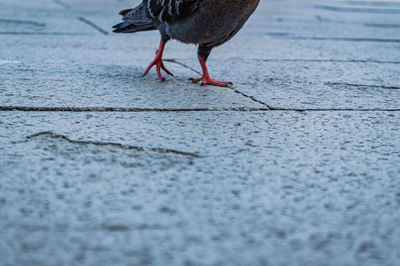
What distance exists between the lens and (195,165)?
1.84m

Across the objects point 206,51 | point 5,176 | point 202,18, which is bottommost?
point 5,176

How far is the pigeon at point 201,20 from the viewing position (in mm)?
3178

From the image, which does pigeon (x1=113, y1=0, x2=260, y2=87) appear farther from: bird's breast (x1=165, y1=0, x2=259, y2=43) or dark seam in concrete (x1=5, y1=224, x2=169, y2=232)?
dark seam in concrete (x1=5, y1=224, x2=169, y2=232)

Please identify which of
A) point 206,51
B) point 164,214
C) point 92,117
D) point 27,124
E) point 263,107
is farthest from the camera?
point 206,51

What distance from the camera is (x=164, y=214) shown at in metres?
1.47

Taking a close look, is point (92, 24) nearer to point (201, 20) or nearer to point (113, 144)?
point (201, 20)

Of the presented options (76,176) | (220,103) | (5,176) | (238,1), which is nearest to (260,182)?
(76,176)

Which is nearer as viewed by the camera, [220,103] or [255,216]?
[255,216]

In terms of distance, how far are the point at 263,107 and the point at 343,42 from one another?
3.35 metres

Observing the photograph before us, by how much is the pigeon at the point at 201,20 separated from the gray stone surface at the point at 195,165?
9.7 inches

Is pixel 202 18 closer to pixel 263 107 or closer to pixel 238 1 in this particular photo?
pixel 238 1

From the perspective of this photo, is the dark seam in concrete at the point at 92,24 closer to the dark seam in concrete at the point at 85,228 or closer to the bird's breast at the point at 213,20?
the bird's breast at the point at 213,20

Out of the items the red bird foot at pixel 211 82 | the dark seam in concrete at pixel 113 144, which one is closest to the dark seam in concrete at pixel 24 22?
the red bird foot at pixel 211 82

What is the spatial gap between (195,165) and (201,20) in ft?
5.27
